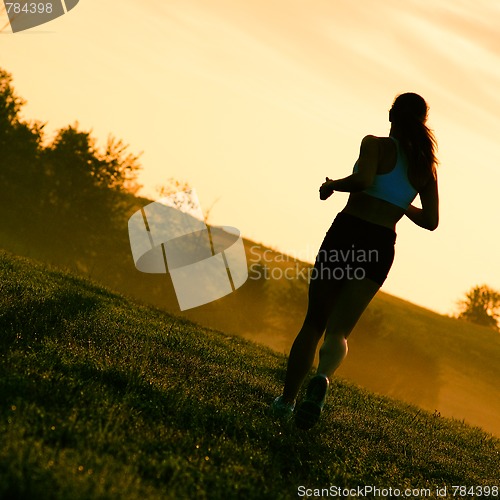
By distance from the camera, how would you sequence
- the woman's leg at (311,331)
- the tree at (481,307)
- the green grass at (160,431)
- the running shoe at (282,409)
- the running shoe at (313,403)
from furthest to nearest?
the tree at (481,307) → the running shoe at (282,409) → the woman's leg at (311,331) → the running shoe at (313,403) → the green grass at (160,431)

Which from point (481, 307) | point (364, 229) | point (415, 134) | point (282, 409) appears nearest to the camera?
point (364, 229)

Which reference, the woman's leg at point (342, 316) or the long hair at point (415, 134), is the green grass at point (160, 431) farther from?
the long hair at point (415, 134)

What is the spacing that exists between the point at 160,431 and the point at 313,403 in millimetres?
1395

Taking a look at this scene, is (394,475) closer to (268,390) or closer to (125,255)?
(268,390)

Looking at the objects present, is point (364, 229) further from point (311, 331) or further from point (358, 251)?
point (311, 331)

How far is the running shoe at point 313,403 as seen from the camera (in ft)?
19.5

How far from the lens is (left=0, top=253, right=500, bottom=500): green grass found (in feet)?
13.7

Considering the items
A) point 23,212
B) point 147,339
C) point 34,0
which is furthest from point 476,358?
point 147,339

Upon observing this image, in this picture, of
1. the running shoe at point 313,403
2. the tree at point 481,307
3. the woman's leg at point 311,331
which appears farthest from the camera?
the tree at point 481,307

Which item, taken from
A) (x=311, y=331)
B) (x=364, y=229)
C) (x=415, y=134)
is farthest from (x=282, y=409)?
(x=415, y=134)

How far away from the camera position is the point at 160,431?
5266 mm

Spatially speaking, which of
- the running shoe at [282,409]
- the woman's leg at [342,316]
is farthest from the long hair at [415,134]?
the running shoe at [282,409]

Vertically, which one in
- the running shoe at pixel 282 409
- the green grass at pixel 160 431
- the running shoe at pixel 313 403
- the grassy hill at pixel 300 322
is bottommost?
the grassy hill at pixel 300 322

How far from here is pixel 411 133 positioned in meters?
6.50
